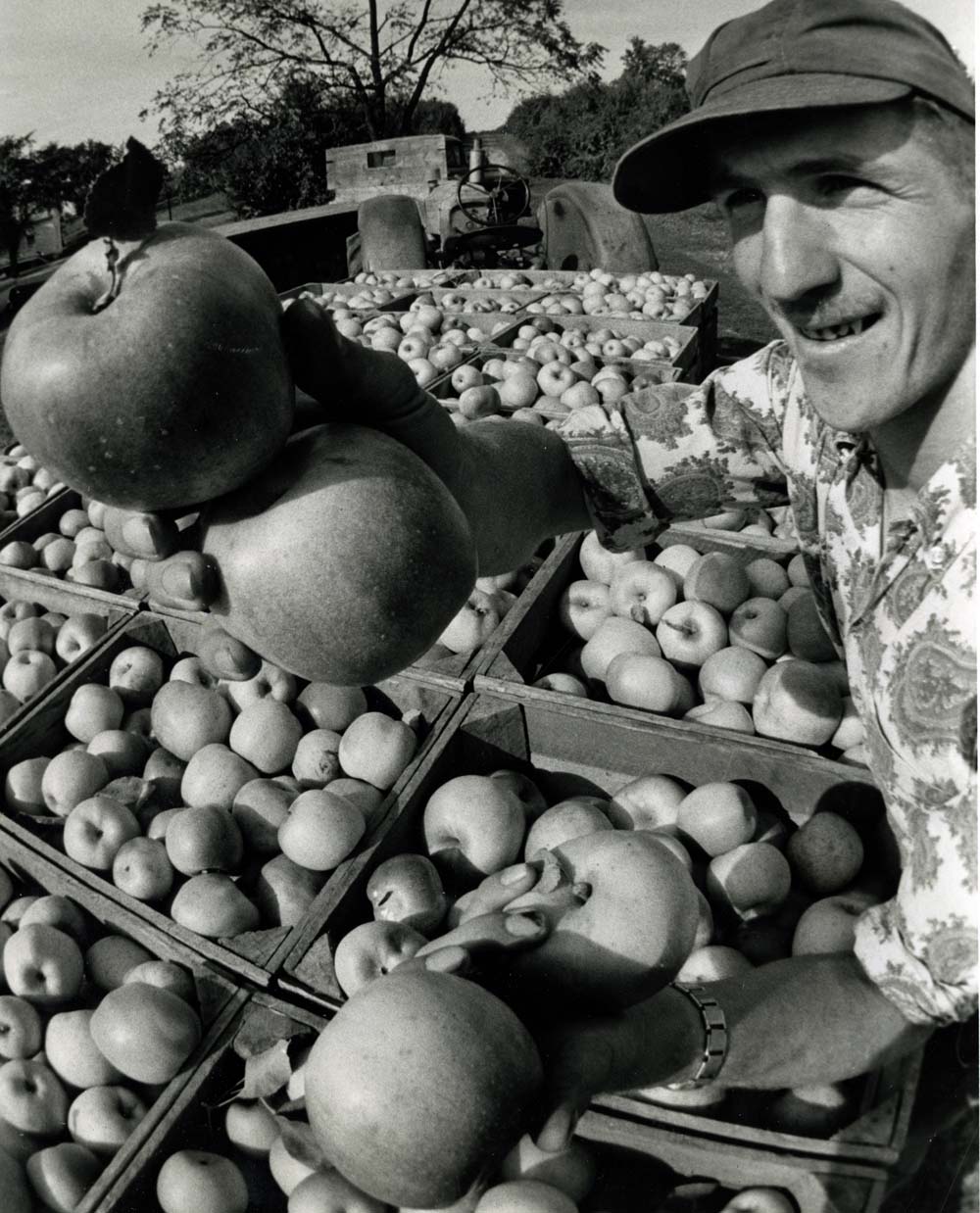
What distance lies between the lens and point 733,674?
257 centimetres

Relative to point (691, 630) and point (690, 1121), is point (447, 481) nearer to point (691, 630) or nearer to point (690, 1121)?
point (690, 1121)

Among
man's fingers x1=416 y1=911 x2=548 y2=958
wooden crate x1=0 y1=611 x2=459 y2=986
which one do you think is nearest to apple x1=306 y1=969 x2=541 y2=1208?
man's fingers x1=416 y1=911 x2=548 y2=958

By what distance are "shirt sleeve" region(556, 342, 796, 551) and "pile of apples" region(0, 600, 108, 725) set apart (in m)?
1.69

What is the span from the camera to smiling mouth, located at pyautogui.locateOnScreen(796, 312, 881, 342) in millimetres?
1212

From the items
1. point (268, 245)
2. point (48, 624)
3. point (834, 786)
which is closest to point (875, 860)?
point (834, 786)

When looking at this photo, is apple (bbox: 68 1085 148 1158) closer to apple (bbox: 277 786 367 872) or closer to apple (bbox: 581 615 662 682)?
apple (bbox: 277 786 367 872)

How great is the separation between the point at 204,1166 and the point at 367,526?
118cm

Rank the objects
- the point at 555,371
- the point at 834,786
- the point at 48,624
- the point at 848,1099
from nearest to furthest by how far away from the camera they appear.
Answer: the point at 848,1099, the point at 834,786, the point at 48,624, the point at 555,371

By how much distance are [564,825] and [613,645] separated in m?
0.77

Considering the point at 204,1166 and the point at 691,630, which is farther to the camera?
the point at 691,630

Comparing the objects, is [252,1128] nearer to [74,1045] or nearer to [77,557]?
[74,1045]

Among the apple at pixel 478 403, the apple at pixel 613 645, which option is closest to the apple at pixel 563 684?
the apple at pixel 613 645

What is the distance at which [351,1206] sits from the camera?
149cm

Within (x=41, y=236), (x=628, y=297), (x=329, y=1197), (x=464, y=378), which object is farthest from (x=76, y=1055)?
(x=41, y=236)
